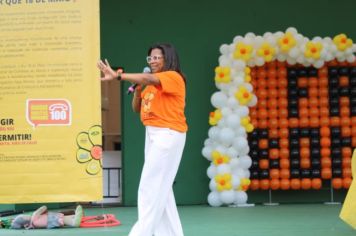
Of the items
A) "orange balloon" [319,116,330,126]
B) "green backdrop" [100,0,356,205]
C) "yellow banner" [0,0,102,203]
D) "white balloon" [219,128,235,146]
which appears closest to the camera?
"yellow banner" [0,0,102,203]

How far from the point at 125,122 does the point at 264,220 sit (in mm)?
3221

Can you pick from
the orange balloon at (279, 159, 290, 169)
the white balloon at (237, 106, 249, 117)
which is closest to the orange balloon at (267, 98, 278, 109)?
the white balloon at (237, 106, 249, 117)

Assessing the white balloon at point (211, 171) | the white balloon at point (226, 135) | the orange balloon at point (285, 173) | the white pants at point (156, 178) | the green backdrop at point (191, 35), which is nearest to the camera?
the white pants at point (156, 178)

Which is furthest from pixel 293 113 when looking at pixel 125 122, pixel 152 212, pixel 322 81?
pixel 152 212

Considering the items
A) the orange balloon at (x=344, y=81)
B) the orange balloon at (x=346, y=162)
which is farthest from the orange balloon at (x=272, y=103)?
the orange balloon at (x=346, y=162)

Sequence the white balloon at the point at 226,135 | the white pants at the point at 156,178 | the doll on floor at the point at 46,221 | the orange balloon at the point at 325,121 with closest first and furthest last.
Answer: the white pants at the point at 156,178 < the doll on floor at the point at 46,221 < the white balloon at the point at 226,135 < the orange balloon at the point at 325,121

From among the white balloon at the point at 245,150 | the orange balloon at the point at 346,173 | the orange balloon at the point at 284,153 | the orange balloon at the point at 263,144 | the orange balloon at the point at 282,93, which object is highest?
the orange balloon at the point at 282,93

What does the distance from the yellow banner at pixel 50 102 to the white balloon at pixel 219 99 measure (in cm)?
336

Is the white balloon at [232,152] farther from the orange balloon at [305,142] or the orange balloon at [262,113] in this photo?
the orange balloon at [305,142]

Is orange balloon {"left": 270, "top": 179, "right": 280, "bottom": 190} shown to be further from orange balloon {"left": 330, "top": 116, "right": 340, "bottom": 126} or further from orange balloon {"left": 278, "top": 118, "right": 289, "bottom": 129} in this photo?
orange balloon {"left": 330, "top": 116, "right": 340, "bottom": 126}

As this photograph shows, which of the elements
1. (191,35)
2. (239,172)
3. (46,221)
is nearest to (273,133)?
(239,172)

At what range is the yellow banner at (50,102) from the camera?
5254 millimetres

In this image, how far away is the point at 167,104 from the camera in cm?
392

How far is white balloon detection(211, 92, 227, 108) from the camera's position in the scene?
27.7ft
